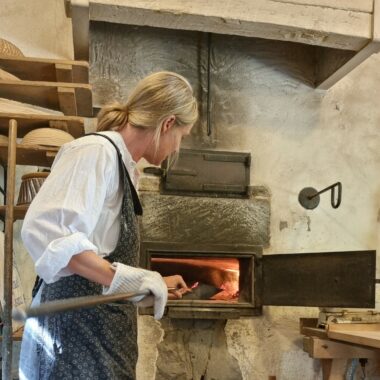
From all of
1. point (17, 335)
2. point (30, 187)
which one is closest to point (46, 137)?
point (30, 187)

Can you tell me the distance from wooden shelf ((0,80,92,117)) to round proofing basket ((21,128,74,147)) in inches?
6.3

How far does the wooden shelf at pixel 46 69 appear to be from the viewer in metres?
1.95

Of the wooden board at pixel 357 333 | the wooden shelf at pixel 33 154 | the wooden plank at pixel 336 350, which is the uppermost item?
the wooden shelf at pixel 33 154

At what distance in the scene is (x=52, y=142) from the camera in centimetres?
185

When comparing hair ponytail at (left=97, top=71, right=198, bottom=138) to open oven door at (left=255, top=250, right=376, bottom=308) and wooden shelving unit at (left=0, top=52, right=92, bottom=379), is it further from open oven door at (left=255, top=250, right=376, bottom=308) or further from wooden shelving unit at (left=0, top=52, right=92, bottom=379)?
open oven door at (left=255, top=250, right=376, bottom=308)

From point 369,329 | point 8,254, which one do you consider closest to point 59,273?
point 8,254

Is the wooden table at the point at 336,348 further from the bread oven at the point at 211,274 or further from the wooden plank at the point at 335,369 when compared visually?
the bread oven at the point at 211,274

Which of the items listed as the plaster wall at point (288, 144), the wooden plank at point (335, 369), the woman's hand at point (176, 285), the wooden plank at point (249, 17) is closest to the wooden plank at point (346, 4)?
the wooden plank at point (249, 17)

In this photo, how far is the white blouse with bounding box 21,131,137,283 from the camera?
3.21 feet

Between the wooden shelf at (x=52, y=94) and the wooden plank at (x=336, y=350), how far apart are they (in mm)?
1387

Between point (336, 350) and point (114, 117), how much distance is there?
1.52m

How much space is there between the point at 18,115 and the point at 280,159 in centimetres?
133

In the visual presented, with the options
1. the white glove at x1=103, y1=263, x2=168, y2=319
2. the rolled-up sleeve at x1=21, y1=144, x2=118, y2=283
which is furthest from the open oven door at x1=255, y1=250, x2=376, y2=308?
the rolled-up sleeve at x1=21, y1=144, x2=118, y2=283

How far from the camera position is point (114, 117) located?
1.23 m
